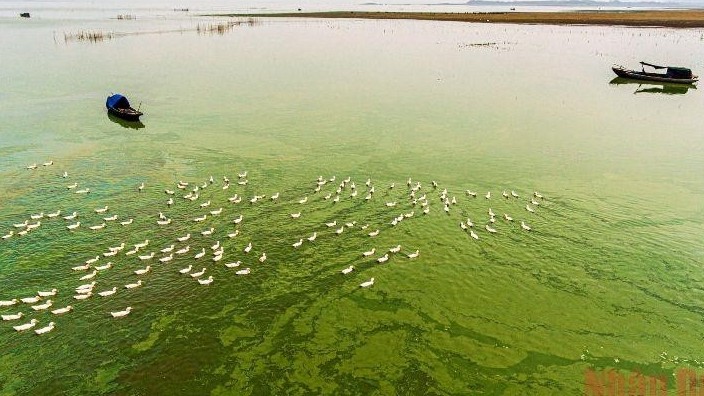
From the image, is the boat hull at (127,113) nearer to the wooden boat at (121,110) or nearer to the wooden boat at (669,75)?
the wooden boat at (121,110)

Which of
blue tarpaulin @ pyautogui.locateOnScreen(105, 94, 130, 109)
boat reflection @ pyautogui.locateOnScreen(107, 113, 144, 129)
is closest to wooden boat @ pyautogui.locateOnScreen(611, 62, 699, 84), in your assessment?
boat reflection @ pyautogui.locateOnScreen(107, 113, 144, 129)

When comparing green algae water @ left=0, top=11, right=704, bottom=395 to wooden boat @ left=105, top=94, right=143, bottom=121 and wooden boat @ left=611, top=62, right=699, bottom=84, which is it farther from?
wooden boat @ left=611, top=62, right=699, bottom=84

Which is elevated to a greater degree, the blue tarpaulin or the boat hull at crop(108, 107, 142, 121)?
the blue tarpaulin

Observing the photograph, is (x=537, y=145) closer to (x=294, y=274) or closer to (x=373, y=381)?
(x=294, y=274)

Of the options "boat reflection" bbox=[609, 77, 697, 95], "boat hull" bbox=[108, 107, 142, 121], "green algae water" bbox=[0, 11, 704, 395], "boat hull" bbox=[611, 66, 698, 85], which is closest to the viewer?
"green algae water" bbox=[0, 11, 704, 395]

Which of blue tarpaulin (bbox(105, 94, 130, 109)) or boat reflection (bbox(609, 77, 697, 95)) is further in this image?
boat reflection (bbox(609, 77, 697, 95))

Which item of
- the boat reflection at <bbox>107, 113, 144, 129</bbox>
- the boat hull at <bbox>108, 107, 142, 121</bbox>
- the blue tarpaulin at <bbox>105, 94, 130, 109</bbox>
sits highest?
the blue tarpaulin at <bbox>105, 94, 130, 109</bbox>

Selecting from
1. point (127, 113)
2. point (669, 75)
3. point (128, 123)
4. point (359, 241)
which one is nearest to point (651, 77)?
point (669, 75)
